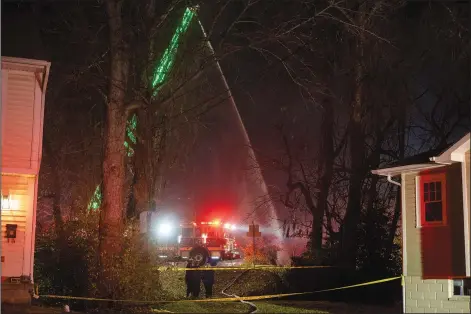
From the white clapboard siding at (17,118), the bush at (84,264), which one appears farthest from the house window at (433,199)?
the white clapboard siding at (17,118)

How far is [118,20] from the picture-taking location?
645 inches

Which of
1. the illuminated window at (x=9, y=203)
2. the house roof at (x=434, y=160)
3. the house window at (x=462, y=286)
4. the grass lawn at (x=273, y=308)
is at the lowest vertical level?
the grass lawn at (x=273, y=308)

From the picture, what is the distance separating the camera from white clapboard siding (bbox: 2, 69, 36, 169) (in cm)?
1467

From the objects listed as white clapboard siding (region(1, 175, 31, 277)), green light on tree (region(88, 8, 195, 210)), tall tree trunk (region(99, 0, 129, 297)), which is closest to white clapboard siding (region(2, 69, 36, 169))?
white clapboard siding (region(1, 175, 31, 277))

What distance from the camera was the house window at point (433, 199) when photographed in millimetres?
13367

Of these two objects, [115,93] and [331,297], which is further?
[331,297]

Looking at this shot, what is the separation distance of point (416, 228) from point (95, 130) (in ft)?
55.6

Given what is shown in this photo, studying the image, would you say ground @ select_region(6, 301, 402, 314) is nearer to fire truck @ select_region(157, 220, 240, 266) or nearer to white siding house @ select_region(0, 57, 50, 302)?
white siding house @ select_region(0, 57, 50, 302)

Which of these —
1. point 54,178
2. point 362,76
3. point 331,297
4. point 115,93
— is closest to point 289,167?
point 362,76

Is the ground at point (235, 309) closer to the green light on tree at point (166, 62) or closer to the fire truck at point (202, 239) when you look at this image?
the green light on tree at point (166, 62)

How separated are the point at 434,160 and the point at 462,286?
2.92 m

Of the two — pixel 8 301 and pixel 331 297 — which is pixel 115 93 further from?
pixel 331 297

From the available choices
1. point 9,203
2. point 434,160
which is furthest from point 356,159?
point 9,203

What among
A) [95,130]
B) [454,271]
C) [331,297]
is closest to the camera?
[454,271]
